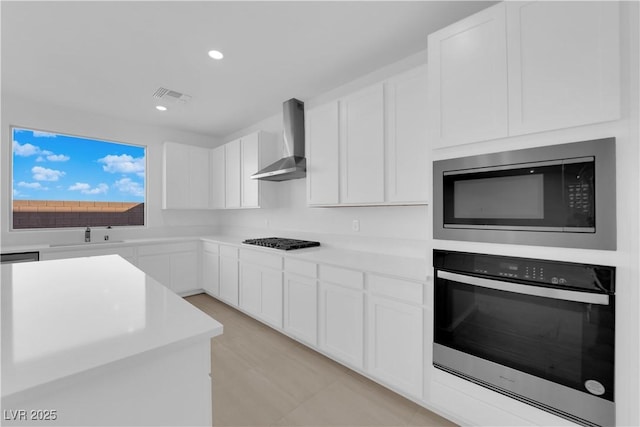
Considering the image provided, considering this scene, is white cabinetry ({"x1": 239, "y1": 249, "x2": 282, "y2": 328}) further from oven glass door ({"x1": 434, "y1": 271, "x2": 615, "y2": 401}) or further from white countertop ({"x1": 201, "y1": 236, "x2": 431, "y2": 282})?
oven glass door ({"x1": 434, "y1": 271, "x2": 615, "y2": 401})

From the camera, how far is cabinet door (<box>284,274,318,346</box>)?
253 centimetres

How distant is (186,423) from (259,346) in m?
2.03

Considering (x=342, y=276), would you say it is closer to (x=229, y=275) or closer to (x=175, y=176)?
(x=229, y=275)

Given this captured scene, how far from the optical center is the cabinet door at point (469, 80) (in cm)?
147

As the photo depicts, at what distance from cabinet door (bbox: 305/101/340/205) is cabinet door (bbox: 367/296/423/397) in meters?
1.11

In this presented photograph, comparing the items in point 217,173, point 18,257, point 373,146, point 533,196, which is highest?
point 217,173

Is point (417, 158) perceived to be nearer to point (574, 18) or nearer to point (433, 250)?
point (433, 250)

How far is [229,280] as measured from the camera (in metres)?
3.77

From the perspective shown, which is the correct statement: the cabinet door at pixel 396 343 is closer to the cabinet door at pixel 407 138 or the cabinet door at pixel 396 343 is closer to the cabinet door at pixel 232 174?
the cabinet door at pixel 407 138

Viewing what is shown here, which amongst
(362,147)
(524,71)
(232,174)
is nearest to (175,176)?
(232,174)

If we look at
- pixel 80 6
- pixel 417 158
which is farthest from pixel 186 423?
pixel 80 6

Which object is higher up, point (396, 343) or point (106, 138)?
point (106, 138)

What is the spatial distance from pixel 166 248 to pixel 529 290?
428 centimetres

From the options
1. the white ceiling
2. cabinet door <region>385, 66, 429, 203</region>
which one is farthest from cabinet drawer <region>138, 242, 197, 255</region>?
cabinet door <region>385, 66, 429, 203</region>
